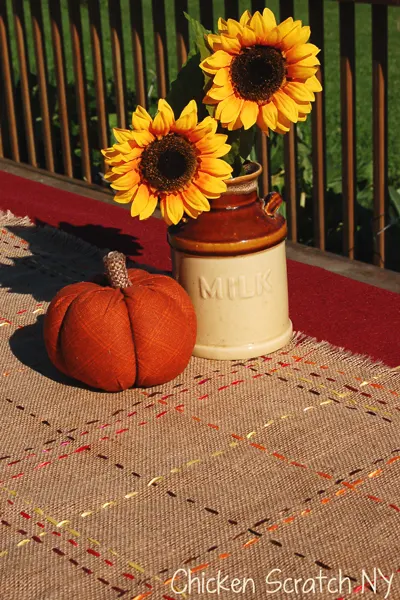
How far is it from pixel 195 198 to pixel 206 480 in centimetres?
55

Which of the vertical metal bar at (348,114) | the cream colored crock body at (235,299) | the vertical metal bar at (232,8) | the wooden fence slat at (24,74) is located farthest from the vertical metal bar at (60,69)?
the cream colored crock body at (235,299)

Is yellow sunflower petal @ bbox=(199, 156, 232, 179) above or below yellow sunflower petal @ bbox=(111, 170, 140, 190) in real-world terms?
above

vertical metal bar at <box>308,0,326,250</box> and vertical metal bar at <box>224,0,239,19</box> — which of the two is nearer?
vertical metal bar at <box>308,0,326,250</box>

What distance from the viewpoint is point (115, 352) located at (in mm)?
1978

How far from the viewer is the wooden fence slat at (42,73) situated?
4000mm

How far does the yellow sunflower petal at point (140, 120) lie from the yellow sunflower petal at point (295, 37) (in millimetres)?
288

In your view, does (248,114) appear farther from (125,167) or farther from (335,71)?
(335,71)

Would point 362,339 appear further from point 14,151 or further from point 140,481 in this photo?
point 14,151

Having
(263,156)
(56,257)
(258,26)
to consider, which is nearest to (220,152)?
(258,26)

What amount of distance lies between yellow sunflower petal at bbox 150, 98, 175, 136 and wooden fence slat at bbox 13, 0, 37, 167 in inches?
89.7

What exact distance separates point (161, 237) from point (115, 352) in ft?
3.34

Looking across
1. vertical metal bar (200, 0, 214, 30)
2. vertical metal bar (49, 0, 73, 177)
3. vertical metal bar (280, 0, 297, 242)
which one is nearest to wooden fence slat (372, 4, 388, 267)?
vertical metal bar (280, 0, 297, 242)

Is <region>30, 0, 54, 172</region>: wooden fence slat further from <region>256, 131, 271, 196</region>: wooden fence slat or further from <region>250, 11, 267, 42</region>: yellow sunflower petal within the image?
<region>250, 11, 267, 42</region>: yellow sunflower petal

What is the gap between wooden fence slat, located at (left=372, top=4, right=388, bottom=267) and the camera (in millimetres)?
2982
